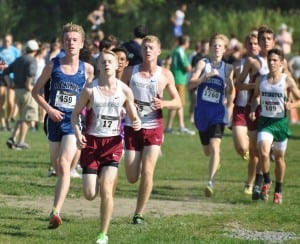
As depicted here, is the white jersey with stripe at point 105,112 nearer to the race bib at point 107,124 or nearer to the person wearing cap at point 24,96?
the race bib at point 107,124

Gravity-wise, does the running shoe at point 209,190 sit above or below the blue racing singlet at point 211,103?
below

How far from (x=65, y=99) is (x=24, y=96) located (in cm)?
1100

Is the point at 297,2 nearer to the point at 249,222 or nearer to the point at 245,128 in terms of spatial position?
the point at 245,128

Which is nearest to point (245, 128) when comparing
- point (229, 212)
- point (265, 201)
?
point (265, 201)

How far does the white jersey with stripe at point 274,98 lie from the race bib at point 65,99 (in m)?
3.69

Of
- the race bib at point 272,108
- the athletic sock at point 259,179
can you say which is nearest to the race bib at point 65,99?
the race bib at point 272,108

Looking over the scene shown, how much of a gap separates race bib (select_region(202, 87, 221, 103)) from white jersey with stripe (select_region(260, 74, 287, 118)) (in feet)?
3.16

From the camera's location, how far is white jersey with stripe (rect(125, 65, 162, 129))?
13.3 m

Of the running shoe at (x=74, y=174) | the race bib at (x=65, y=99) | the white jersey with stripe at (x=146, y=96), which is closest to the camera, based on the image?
the race bib at (x=65, y=99)

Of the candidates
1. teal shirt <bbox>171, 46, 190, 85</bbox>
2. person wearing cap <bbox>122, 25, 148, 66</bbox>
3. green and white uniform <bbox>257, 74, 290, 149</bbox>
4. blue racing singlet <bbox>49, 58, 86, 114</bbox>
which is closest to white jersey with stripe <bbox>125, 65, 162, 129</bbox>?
blue racing singlet <bbox>49, 58, 86, 114</bbox>

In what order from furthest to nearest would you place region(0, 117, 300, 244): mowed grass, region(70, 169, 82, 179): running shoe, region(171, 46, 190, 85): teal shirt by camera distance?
1. region(171, 46, 190, 85): teal shirt
2. region(70, 169, 82, 179): running shoe
3. region(0, 117, 300, 244): mowed grass

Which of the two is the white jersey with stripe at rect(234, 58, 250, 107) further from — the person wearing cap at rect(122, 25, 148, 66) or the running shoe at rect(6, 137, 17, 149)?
the running shoe at rect(6, 137, 17, 149)

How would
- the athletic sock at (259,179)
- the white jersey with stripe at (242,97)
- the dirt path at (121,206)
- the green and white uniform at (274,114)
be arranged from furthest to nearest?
1. the white jersey with stripe at (242,97)
2. the athletic sock at (259,179)
3. the green and white uniform at (274,114)
4. the dirt path at (121,206)

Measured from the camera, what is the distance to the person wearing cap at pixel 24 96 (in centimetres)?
2306
